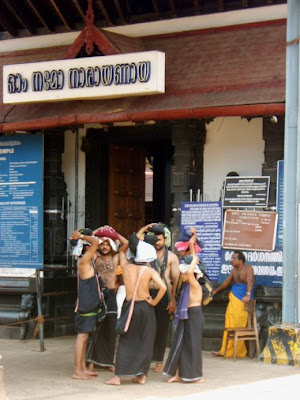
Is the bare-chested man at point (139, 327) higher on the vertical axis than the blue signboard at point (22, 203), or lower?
lower

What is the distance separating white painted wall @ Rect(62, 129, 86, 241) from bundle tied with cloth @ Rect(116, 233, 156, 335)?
4.66 m

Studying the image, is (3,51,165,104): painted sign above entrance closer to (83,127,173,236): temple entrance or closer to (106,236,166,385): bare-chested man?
(83,127,173,236): temple entrance

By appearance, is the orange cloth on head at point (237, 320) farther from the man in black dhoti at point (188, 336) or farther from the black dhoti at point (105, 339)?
the man in black dhoti at point (188, 336)

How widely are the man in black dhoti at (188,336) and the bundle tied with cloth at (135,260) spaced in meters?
0.43

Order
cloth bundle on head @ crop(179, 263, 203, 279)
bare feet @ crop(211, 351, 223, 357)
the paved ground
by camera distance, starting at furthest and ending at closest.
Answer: bare feet @ crop(211, 351, 223, 357), cloth bundle on head @ crop(179, 263, 203, 279), the paved ground

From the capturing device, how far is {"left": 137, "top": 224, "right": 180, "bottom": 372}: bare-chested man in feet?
36.7

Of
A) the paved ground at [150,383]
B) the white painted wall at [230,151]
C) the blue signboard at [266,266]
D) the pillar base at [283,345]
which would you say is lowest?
the paved ground at [150,383]

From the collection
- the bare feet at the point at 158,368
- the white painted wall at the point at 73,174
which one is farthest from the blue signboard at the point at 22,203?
the bare feet at the point at 158,368

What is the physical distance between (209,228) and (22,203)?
3146mm

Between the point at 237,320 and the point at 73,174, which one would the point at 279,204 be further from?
the point at 73,174

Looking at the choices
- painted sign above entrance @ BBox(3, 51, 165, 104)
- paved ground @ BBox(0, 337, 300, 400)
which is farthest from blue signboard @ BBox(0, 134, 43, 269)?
paved ground @ BBox(0, 337, 300, 400)

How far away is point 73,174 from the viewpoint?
15.0 m

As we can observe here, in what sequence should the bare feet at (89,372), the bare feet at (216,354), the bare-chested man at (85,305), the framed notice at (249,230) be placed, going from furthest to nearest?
the framed notice at (249,230), the bare feet at (216,354), the bare feet at (89,372), the bare-chested man at (85,305)

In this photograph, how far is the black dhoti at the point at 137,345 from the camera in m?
10.2
